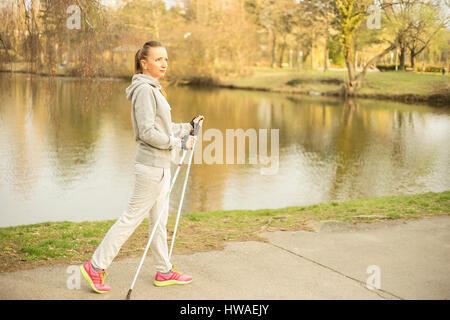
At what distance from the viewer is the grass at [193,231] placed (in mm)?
4805

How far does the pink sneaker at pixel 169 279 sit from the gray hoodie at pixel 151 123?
0.89 m

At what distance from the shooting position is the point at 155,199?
12.7 feet

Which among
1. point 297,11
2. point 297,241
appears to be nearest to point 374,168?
point 297,241

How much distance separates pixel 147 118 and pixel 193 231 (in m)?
2.83

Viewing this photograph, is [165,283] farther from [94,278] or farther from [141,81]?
[141,81]

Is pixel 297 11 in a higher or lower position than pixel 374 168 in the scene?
higher

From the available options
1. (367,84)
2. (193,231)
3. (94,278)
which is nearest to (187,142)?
(94,278)

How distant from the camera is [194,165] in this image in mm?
15734

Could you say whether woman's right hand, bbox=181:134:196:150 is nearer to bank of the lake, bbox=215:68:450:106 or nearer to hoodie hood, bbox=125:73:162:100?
hoodie hood, bbox=125:73:162:100

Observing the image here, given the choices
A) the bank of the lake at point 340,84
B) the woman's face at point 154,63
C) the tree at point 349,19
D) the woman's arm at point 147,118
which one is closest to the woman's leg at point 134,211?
the woman's arm at point 147,118

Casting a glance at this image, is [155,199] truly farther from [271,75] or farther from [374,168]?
[271,75]

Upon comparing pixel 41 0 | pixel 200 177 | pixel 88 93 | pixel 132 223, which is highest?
pixel 41 0
